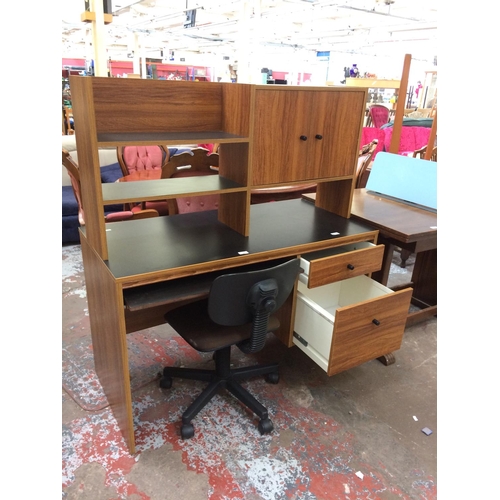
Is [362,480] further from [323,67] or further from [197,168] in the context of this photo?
[323,67]

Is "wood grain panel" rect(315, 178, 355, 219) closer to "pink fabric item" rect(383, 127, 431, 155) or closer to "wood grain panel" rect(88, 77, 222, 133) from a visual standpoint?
"wood grain panel" rect(88, 77, 222, 133)

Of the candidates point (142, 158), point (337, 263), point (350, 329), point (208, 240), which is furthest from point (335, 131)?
point (142, 158)

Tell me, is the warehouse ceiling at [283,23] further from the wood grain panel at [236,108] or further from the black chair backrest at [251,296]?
the black chair backrest at [251,296]

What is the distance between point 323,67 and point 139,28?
6.44 m

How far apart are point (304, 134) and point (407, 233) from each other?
2.24 ft

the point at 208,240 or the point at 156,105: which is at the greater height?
the point at 156,105

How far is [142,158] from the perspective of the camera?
12.5ft

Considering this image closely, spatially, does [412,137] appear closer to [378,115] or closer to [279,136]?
[378,115]

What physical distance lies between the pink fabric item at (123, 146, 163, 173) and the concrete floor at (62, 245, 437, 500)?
92.7 inches

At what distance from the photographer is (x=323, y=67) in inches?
540

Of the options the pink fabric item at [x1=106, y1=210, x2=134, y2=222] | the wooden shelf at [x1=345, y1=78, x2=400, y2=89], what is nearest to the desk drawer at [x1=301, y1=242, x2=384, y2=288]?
the pink fabric item at [x1=106, y1=210, x2=134, y2=222]

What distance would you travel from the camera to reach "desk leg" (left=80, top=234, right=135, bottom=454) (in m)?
1.47

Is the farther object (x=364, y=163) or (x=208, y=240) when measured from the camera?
(x=364, y=163)

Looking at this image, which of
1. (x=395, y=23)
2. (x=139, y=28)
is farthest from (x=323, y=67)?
(x=139, y=28)
